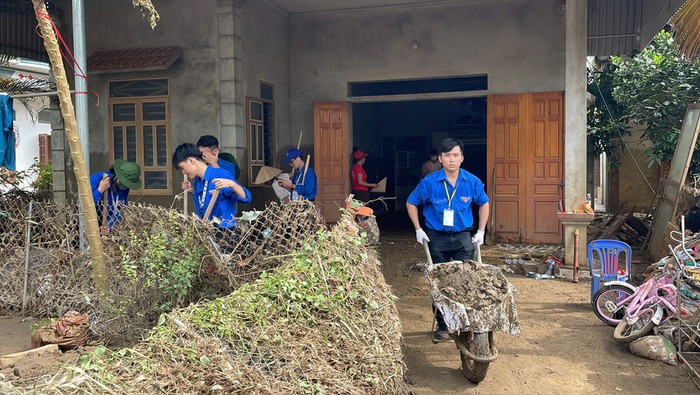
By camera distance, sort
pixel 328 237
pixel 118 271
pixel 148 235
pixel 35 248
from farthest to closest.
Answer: pixel 35 248, pixel 118 271, pixel 148 235, pixel 328 237

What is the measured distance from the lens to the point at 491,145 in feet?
30.6

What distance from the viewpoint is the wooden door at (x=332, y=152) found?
9.80 metres

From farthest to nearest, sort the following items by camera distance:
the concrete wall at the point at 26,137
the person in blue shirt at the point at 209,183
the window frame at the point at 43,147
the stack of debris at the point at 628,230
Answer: the window frame at the point at 43,147, the concrete wall at the point at 26,137, the stack of debris at the point at 628,230, the person in blue shirt at the point at 209,183

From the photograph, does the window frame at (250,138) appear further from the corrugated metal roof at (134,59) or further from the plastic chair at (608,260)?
the plastic chair at (608,260)

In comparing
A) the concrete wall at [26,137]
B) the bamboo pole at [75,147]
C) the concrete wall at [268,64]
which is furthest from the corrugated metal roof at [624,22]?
the concrete wall at [26,137]

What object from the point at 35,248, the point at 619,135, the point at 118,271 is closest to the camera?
the point at 118,271

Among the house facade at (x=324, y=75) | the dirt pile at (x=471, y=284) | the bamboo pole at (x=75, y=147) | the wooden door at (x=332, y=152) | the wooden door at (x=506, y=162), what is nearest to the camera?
the dirt pile at (x=471, y=284)

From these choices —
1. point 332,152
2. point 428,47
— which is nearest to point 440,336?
point 332,152

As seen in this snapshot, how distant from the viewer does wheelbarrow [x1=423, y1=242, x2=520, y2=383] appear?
150 inches

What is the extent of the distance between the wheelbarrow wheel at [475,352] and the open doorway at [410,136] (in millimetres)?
9609

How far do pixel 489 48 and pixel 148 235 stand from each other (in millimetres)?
6695

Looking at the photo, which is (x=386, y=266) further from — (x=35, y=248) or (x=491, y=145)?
(x=35, y=248)

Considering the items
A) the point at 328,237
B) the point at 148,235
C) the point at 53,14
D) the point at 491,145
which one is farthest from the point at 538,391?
the point at 53,14

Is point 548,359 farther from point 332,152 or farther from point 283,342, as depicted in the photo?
point 332,152
